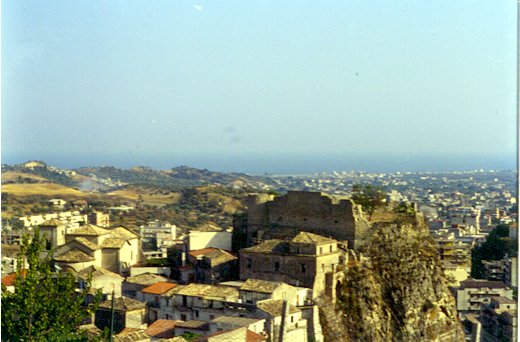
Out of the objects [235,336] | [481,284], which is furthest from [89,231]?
[481,284]

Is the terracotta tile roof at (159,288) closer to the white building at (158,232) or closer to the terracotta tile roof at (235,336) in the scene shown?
the terracotta tile roof at (235,336)

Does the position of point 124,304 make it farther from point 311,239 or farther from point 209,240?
point 209,240

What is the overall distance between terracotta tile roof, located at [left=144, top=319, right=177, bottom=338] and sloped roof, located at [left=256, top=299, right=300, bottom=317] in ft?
3.03

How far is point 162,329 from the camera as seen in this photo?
344 inches

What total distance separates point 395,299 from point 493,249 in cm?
293

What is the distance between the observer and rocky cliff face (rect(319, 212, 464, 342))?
371 inches

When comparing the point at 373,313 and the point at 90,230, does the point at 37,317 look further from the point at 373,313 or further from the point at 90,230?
the point at 90,230

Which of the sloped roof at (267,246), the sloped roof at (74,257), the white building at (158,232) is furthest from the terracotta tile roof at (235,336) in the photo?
the white building at (158,232)

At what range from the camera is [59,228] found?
1190 cm

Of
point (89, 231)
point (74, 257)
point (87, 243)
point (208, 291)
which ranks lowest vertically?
point (208, 291)

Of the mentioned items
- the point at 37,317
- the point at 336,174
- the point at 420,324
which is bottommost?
the point at 420,324

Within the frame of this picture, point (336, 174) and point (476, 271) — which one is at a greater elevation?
point (336, 174)

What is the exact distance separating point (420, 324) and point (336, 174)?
345cm

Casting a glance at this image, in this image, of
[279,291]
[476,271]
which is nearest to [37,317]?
[279,291]
